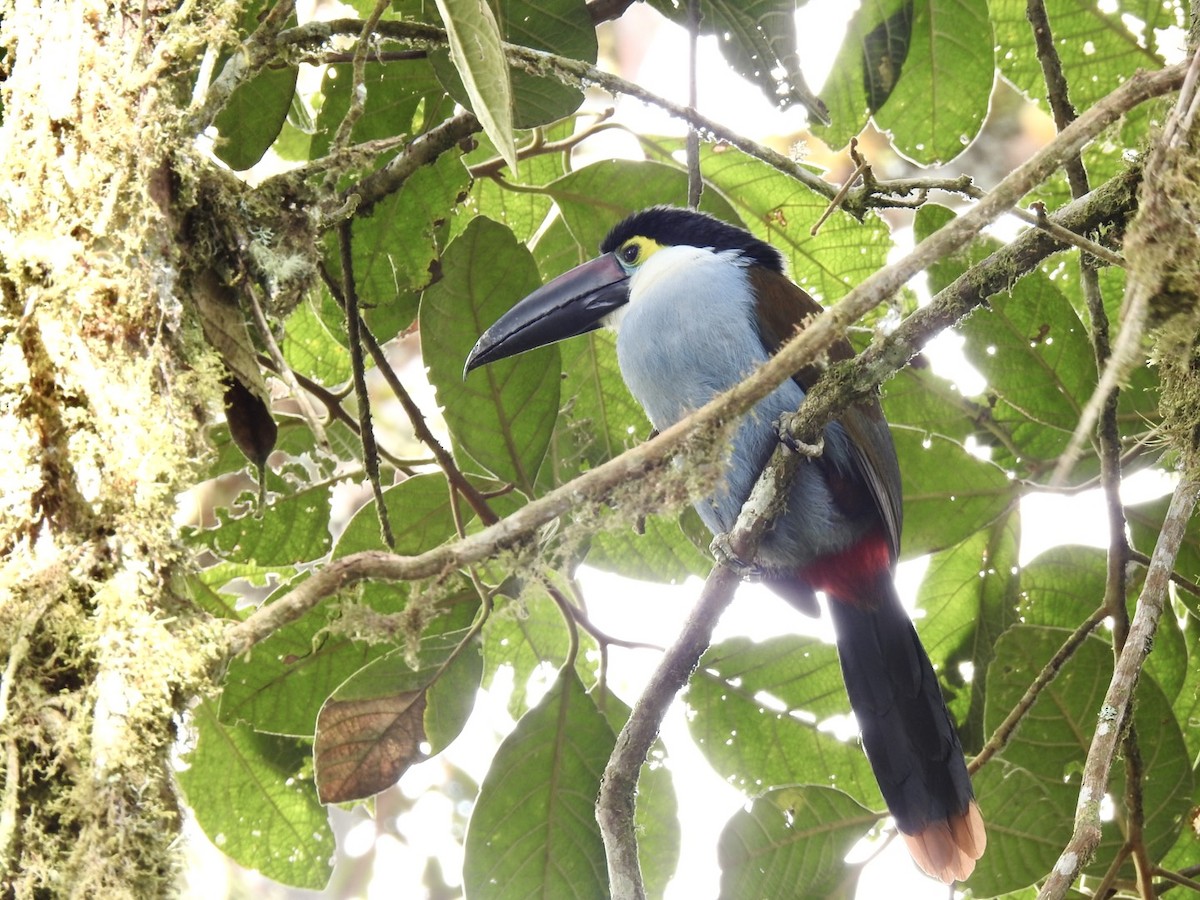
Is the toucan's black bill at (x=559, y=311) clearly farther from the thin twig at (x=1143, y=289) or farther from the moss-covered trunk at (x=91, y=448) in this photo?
the thin twig at (x=1143, y=289)

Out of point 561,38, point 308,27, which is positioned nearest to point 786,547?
point 561,38

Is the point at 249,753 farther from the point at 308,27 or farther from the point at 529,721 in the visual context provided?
the point at 308,27

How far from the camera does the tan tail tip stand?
7.50ft

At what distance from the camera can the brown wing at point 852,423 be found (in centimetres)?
241

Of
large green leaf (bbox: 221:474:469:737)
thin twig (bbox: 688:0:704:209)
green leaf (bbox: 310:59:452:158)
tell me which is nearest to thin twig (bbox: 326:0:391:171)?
green leaf (bbox: 310:59:452:158)

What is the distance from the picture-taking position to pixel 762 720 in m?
2.51

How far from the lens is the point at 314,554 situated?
8.16 ft

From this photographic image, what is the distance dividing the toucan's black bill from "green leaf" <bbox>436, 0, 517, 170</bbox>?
0.74 m

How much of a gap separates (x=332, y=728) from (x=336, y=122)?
117cm

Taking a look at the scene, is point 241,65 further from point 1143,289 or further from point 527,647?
point 527,647

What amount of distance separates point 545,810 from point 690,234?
1.42m

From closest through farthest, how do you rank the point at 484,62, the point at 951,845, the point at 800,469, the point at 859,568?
the point at 484,62 < the point at 951,845 < the point at 800,469 < the point at 859,568

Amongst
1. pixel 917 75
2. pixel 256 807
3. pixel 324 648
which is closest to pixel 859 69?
pixel 917 75

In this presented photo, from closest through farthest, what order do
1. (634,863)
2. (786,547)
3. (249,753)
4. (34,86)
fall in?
(34,86) → (634,863) → (249,753) → (786,547)
